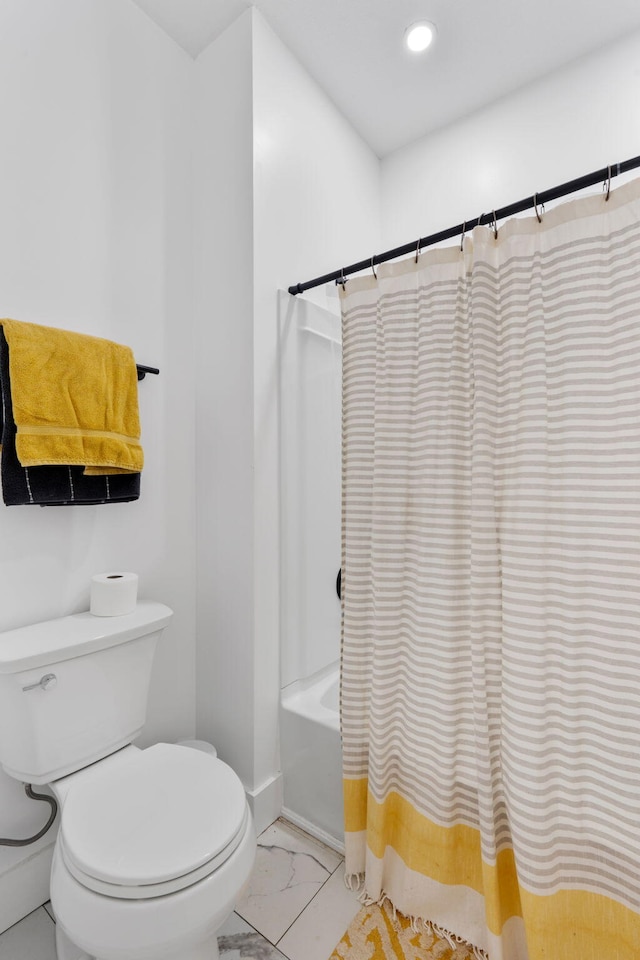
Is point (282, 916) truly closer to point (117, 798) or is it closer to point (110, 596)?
point (117, 798)

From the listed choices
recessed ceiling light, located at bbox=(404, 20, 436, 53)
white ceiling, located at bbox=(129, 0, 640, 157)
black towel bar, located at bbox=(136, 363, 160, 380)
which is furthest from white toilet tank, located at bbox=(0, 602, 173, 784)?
recessed ceiling light, located at bbox=(404, 20, 436, 53)

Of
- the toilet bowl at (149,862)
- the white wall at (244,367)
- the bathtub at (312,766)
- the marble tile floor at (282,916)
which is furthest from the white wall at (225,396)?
the toilet bowl at (149,862)

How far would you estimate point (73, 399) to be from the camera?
1.29 meters

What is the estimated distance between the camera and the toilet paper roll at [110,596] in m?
1.35

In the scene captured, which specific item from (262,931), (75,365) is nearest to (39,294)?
(75,365)

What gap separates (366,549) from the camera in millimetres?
1362

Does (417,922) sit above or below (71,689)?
below

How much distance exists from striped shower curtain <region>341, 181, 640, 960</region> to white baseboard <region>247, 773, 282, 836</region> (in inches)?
13.1

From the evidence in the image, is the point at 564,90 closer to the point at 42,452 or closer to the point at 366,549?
the point at 366,549

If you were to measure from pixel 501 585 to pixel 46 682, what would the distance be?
1.13m

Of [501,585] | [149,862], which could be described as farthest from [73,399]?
[501,585]

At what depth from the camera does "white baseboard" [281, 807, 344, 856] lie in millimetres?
1480

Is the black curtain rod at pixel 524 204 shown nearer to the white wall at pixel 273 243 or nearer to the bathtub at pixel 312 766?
A: the white wall at pixel 273 243

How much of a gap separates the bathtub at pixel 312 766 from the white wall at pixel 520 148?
6.72 feet
